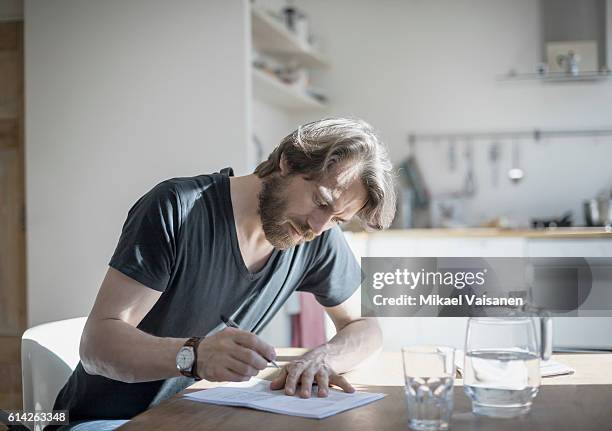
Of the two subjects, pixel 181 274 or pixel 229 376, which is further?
pixel 181 274

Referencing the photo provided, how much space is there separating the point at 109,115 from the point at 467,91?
252cm

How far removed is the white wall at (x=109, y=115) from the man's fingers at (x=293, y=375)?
1.96m

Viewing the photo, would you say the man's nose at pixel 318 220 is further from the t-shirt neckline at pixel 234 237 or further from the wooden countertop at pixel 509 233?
the wooden countertop at pixel 509 233

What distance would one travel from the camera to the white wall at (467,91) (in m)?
4.81

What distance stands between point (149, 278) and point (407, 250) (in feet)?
9.73

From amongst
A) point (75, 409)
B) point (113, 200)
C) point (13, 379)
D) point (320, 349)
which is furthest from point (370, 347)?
point (13, 379)

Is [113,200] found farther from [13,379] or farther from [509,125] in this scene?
[509,125]

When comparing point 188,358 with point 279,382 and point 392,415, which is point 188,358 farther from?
point 392,415

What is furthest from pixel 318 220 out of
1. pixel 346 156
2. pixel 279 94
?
pixel 279 94

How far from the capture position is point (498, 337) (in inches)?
46.3

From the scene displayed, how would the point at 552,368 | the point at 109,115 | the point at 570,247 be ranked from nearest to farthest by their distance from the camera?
the point at 552,368, the point at 109,115, the point at 570,247

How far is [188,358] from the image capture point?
130cm

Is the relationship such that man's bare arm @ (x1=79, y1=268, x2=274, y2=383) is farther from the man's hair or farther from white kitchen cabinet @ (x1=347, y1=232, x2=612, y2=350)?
white kitchen cabinet @ (x1=347, y1=232, x2=612, y2=350)

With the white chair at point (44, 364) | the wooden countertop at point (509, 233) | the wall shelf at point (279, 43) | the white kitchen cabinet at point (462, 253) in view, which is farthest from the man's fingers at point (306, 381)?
the wooden countertop at point (509, 233)
